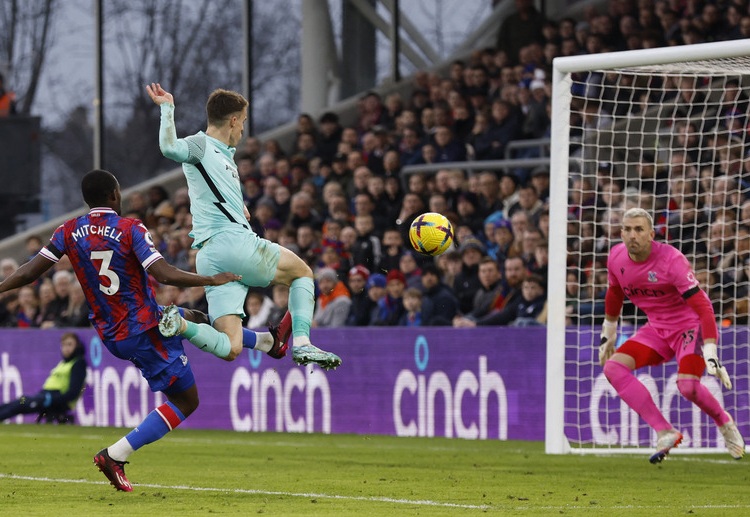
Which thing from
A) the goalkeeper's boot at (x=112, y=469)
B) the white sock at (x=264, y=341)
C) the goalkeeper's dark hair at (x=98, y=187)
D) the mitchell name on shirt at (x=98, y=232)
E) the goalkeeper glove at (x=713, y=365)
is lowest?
the goalkeeper's boot at (x=112, y=469)

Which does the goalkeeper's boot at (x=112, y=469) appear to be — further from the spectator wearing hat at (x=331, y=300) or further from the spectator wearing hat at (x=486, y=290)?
the spectator wearing hat at (x=331, y=300)

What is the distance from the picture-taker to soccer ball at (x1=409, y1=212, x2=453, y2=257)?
10406 mm

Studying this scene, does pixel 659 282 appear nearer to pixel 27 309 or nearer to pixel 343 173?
pixel 343 173

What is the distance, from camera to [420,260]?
15992mm

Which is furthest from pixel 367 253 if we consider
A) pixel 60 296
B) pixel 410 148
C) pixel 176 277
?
pixel 176 277

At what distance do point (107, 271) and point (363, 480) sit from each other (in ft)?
8.02

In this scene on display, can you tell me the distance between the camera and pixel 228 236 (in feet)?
29.7

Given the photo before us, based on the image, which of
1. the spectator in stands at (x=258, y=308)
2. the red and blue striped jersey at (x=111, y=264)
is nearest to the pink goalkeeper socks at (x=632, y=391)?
the red and blue striped jersey at (x=111, y=264)

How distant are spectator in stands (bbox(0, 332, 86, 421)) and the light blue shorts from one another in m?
8.74

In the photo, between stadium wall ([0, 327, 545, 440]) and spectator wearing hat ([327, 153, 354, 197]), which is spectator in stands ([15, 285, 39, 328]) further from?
spectator wearing hat ([327, 153, 354, 197])

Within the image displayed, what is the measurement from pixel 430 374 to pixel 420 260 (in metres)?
1.88

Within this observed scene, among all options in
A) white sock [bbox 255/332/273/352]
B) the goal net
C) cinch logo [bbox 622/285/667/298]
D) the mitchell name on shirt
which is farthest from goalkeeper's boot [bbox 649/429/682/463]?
the mitchell name on shirt

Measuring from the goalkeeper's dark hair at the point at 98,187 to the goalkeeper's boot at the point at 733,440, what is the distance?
4.78 meters

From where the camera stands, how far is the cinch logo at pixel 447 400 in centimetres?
1403
